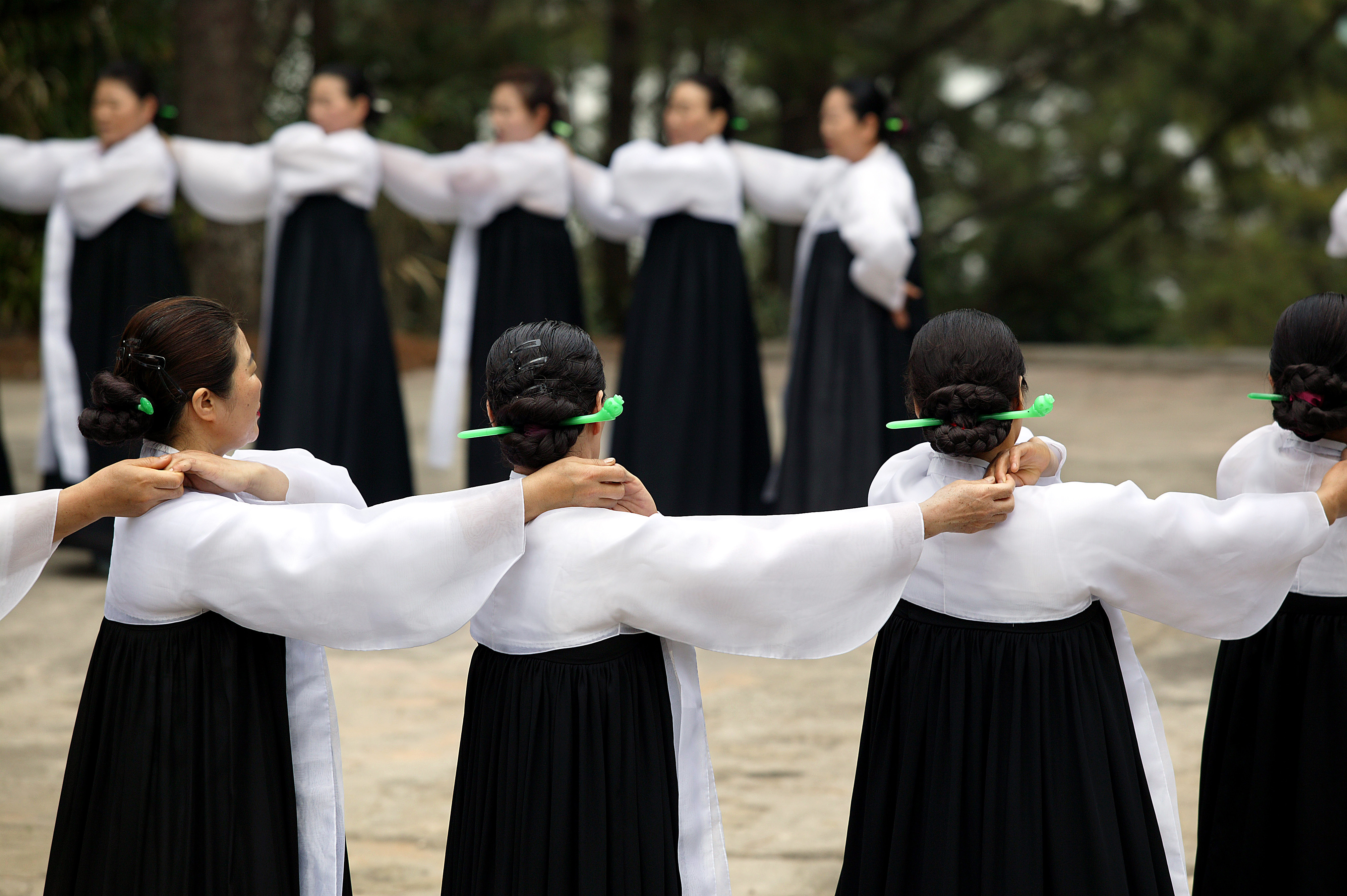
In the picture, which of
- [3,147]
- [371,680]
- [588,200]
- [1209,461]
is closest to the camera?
[371,680]

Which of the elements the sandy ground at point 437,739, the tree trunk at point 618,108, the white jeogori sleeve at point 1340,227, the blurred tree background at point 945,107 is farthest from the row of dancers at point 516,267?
the tree trunk at point 618,108

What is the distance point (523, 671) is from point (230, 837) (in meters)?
0.46

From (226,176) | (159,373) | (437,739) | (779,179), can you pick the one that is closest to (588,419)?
(159,373)

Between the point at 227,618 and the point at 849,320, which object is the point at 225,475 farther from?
the point at 849,320

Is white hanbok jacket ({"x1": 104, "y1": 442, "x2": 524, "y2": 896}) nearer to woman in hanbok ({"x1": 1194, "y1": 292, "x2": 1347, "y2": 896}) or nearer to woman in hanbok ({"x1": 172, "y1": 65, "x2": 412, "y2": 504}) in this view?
woman in hanbok ({"x1": 1194, "y1": 292, "x2": 1347, "y2": 896})

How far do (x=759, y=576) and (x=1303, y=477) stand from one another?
86cm

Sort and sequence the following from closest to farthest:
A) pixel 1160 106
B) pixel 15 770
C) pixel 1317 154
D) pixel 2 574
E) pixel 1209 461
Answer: pixel 2 574 < pixel 15 770 < pixel 1209 461 < pixel 1160 106 < pixel 1317 154

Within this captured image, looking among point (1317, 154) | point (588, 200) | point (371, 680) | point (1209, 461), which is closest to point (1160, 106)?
point (1317, 154)

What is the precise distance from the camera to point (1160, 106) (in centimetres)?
1180

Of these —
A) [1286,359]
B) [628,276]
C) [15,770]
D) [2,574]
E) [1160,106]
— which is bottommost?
[15,770]

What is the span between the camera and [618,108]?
1128 centimetres

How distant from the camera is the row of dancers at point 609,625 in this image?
180cm

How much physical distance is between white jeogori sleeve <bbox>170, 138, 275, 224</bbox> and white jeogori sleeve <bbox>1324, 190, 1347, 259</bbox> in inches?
139

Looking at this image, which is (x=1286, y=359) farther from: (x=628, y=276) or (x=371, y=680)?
(x=628, y=276)
